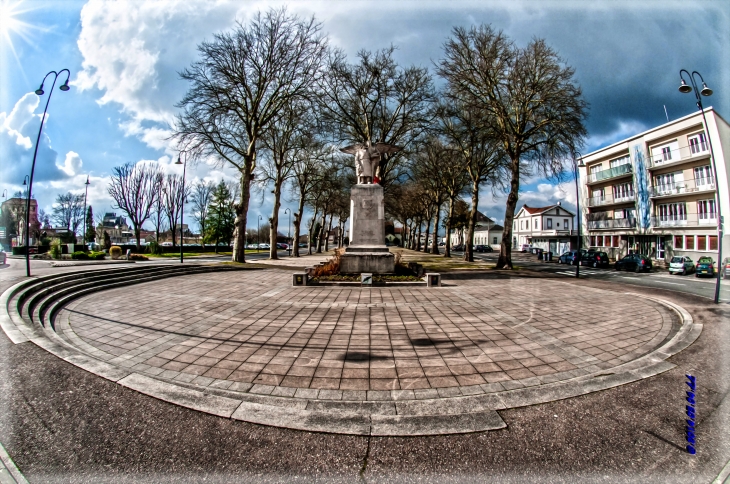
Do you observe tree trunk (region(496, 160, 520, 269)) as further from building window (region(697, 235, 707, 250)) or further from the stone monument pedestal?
building window (region(697, 235, 707, 250))

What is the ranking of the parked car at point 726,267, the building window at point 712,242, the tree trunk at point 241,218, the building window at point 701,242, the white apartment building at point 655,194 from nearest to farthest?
the parked car at point 726,267, the tree trunk at point 241,218, the white apartment building at point 655,194, the building window at point 712,242, the building window at point 701,242

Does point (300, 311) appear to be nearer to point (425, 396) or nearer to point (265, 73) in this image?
point (425, 396)

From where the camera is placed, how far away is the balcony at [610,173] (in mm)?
32787

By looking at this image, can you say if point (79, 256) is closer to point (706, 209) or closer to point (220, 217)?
point (220, 217)

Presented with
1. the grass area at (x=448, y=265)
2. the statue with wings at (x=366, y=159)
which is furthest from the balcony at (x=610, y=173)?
the statue with wings at (x=366, y=159)

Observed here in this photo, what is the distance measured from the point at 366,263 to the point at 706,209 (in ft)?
94.5

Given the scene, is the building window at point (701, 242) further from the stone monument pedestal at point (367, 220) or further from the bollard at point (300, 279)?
the bollard at point (300, 279)

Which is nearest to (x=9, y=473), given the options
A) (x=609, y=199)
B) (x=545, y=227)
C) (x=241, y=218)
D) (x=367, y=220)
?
(x=367, y=220)

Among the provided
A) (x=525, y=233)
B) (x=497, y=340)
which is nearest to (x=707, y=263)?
(x=497, y=340)

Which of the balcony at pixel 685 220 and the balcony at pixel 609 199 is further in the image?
the balcony at pixel 609 199

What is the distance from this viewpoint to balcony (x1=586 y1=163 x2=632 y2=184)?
32787 mm

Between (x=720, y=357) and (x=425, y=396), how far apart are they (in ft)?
18.1

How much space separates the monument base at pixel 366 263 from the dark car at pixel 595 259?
25.7m

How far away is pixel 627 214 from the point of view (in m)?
34.1
